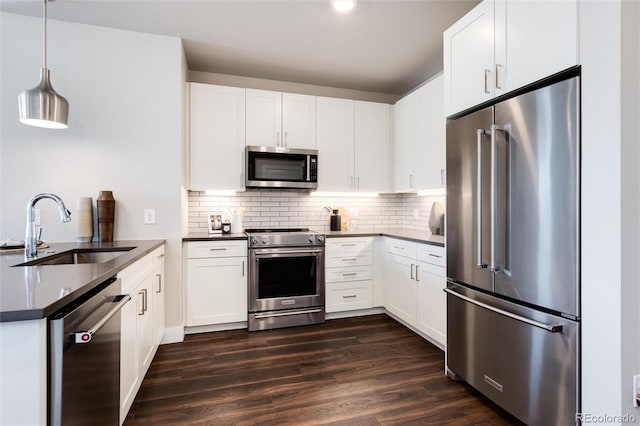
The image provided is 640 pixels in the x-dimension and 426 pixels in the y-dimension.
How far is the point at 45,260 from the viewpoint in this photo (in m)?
1.89

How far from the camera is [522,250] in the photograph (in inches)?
64.9

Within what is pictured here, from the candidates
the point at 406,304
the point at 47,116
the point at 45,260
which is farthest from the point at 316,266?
the point at 47,116

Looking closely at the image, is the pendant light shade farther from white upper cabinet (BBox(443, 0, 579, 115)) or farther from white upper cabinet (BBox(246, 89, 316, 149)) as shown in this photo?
white upper cabinet (BBox(443, 0, 579, 115))

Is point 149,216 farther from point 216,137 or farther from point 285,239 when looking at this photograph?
point 285,239

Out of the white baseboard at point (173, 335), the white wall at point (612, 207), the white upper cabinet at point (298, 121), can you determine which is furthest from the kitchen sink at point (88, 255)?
the white wall at point (612, 207)

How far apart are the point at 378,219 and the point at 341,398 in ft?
8.43

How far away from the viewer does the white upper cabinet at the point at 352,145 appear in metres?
3.71

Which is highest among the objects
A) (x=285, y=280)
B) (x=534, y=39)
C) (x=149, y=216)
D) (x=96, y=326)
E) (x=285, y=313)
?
(x=534, y=39)

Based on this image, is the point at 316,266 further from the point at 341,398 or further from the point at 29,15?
the point at 29,15

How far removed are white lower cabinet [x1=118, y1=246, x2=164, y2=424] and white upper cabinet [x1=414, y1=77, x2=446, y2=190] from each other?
256 centimetres

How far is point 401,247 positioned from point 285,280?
1.22 meters

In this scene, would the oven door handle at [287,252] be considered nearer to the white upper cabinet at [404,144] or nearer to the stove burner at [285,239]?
the stove burner at [285,239]

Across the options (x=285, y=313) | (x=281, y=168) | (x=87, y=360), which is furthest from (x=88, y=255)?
(x=281, y=168)

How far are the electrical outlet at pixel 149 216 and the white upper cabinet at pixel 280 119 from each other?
1.19m
